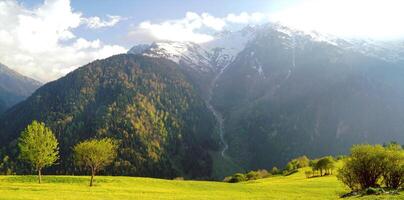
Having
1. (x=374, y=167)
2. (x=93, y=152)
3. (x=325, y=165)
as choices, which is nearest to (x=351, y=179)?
(x=374, y=167)

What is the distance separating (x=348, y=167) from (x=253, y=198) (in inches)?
763

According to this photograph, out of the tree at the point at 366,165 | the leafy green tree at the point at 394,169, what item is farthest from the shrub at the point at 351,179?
the leafy green tree at the point at 394,169

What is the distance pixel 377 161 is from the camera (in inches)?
2456

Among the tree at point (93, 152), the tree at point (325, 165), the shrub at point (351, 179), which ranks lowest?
the tree at point (325, 165)

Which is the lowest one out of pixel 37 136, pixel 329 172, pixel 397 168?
pixel 329 172

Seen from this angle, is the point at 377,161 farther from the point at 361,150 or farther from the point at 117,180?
the point at 117,180

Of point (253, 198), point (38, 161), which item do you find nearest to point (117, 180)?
point (38, 161)

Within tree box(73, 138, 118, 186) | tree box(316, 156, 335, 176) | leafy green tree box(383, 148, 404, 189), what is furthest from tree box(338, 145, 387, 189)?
tree box(316, 156, 335, 176)

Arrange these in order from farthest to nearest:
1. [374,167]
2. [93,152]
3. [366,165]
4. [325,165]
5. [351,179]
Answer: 1. [325,165]
2. [93,152]
3. [351,179]
4. [366,165]
5. [374,167]

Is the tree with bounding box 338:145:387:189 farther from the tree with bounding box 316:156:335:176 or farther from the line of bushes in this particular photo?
the tree with bounding box 316:156:335:176

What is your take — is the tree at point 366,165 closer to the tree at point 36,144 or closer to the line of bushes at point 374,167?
the line of bushes at point 374,167

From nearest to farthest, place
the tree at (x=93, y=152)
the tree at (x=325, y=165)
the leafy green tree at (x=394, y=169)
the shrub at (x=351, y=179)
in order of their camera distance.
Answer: the leafy green tree at (x=394, y=169) → the shrub at (x=351, y=179) → the tree at (x=93, y=152) → the tree at (x=325, y=165)

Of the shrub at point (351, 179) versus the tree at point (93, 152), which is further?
the tree at point (93, 152)

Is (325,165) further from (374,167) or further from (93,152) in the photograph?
(374,167)
